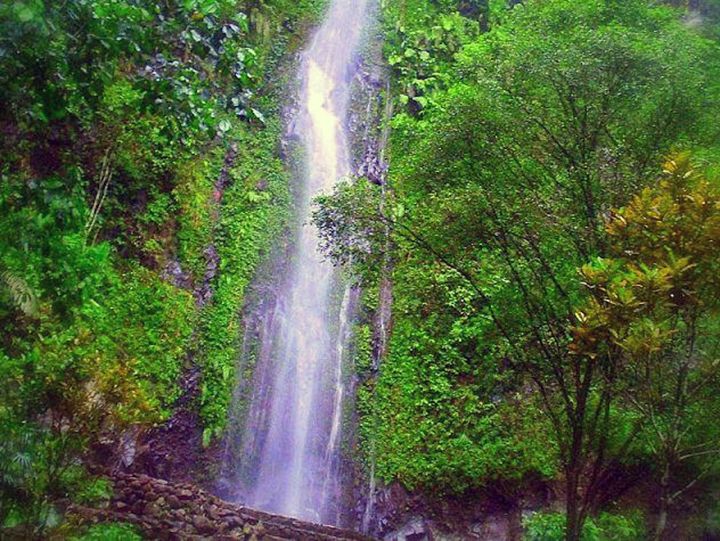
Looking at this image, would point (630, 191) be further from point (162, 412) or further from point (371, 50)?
point (371, 50)

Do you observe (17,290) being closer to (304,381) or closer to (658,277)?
(658,277)

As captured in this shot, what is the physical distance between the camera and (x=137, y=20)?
12.7ft

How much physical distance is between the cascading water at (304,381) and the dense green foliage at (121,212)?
730mm

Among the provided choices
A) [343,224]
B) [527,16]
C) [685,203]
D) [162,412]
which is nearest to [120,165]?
[162,412]

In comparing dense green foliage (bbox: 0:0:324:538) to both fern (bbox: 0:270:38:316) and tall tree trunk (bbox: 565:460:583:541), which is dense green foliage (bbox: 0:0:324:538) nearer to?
fern (bbox: 0:270:38:316)

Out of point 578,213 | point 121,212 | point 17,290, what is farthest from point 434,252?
point 121,212

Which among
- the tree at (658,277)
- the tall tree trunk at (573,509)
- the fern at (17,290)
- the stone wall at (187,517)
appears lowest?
the stone wall at (187,517)

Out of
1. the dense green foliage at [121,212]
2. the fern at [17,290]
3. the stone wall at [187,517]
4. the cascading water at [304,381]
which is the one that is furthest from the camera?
the cascading water at [304,381]

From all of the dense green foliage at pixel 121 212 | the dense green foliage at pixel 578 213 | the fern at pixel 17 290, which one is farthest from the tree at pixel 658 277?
the fern at pixel 17 290

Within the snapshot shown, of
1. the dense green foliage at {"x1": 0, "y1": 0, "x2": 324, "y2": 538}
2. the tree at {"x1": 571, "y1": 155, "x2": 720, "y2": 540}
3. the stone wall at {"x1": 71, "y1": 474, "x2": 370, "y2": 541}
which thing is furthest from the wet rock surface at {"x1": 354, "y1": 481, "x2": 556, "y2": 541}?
the tree at {"x1": 571, "y1": 155, "x2": 720, "y2": 540}

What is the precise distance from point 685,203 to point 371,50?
47.5 ft

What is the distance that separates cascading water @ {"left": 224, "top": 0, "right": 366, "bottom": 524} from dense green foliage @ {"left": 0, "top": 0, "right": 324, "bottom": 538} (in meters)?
0.73

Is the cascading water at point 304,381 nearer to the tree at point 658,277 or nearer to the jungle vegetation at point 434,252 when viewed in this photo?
the jungle vegetation at point 434,252

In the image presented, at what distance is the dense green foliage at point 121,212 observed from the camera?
4.00m
